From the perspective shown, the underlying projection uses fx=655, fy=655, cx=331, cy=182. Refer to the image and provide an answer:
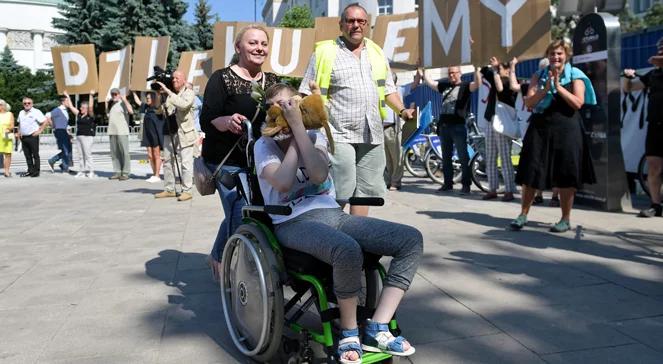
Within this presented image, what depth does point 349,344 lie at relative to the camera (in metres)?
2.88

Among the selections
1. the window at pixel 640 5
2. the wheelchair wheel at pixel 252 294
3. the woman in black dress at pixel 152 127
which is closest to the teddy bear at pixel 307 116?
the wheelchair wheel at pixel 252 294

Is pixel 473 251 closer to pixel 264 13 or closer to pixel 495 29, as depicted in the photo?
pixel 495 29

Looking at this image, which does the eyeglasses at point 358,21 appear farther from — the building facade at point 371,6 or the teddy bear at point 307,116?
the building facade at point 371,6

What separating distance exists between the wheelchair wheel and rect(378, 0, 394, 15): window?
1913 inches

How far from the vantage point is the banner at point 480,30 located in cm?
898

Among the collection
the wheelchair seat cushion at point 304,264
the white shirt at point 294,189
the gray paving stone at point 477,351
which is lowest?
the gray paving stone at point 477,351

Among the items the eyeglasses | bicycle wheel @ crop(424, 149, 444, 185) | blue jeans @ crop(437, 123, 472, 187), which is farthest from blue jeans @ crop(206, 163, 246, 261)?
bicycle wheel @ crop(424, 149, 444, 185)

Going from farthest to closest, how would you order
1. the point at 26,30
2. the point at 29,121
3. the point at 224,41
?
1. the point at 26,30
2. the point at 29,121
3. the point at 224,41

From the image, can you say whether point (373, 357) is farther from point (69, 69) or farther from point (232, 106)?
point (69, 69)

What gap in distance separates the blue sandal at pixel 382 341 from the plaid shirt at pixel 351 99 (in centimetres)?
196

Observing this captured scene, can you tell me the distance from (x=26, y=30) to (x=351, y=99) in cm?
10079

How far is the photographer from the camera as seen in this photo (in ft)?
30.5

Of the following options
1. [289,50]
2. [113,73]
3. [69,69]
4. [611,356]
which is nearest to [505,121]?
[611,356]

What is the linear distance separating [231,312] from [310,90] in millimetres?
1774
